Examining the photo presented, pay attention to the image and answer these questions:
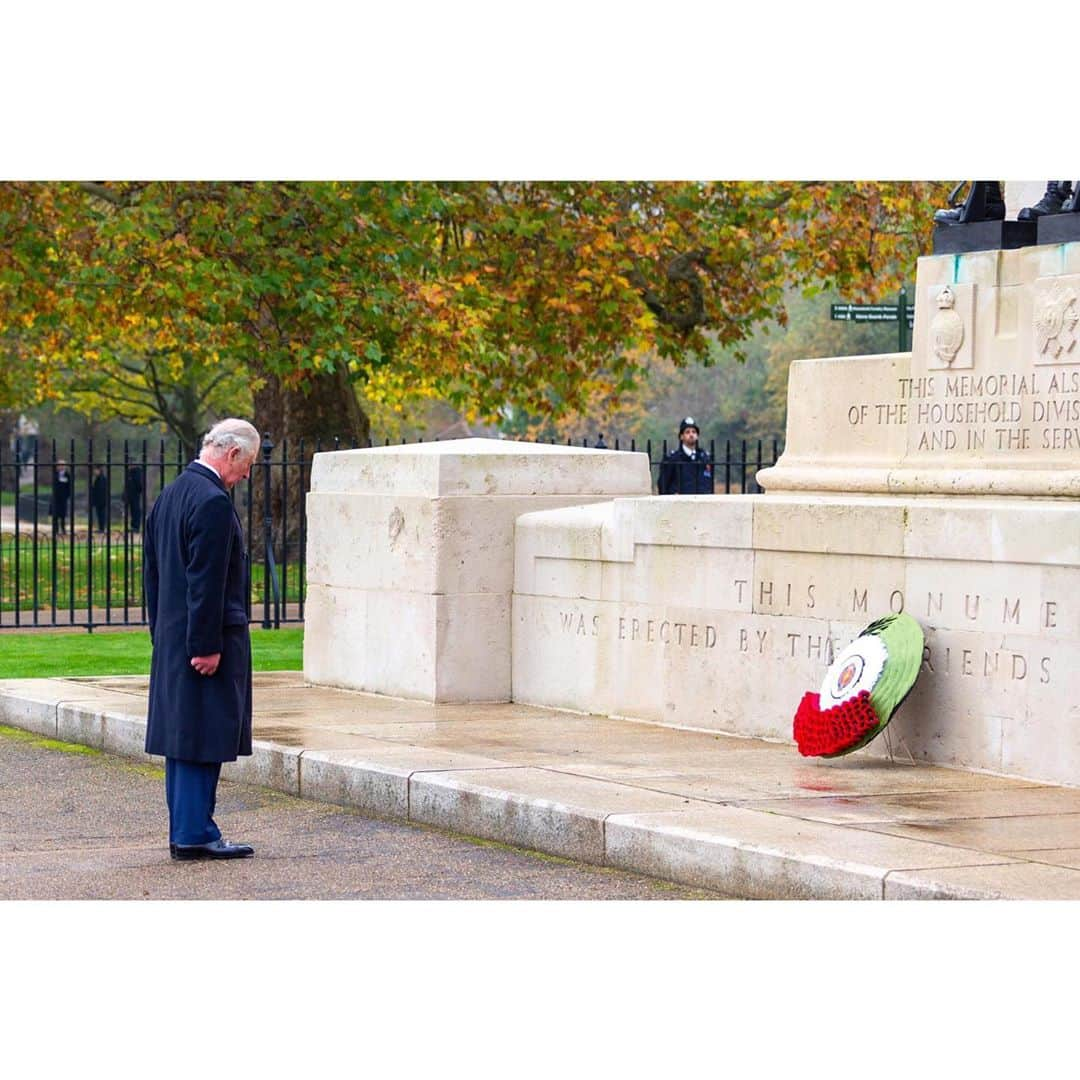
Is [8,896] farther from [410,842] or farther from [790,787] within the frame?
[790,787]

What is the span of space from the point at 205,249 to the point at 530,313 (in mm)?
4726

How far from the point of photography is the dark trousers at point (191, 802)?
25.8 ft

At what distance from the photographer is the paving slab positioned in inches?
267

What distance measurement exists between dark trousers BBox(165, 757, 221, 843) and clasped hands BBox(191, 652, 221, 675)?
0.36m

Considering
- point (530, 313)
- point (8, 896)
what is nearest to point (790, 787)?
point (8, 896)

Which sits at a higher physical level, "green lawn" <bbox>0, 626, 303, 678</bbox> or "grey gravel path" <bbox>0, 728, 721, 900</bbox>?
"green lawn" <bbox>0, 626, 303, 678</bbox>

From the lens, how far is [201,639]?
7.78 meters

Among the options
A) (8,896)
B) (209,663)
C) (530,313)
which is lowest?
(8,896)

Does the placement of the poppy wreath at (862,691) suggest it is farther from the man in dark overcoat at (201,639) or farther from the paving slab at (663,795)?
the man in dark overcoat at (201,639)

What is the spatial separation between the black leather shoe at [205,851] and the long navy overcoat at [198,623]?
34cm

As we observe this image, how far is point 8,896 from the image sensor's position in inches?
278

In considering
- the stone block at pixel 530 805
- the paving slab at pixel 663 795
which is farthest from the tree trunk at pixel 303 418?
the stone block at pixel 530 805

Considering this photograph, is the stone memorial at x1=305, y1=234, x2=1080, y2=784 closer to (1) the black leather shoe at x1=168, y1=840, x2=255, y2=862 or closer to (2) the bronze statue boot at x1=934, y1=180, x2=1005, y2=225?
(2) the bronze statue boot at x1=934, y1=180, x2=1005, y2=225

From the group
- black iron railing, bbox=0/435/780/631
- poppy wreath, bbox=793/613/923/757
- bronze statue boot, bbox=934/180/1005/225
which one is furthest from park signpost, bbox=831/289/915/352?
poppy wreath, bbox=793/613/923/757
